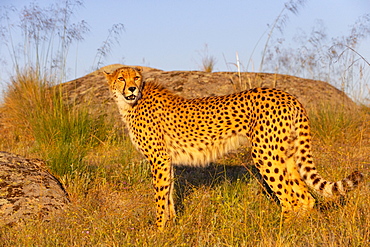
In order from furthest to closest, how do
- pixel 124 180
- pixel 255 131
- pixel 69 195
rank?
pixel 124 180 → pixel 69 195 → pixel 255 131

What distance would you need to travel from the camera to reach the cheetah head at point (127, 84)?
358 centimetres

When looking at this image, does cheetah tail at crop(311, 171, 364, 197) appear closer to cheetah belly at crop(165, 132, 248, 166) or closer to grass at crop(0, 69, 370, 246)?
grass at crop(0, 69, 370, 246)

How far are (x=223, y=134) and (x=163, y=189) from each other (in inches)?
26.4

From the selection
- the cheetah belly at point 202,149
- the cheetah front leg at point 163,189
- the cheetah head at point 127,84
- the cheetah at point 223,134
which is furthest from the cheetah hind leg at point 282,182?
the cheetah head at point 127,84

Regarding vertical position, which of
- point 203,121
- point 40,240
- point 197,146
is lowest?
point 40,240

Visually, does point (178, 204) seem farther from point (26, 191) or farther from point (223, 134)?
point (26, 191)

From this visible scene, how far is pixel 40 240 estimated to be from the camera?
284 cm

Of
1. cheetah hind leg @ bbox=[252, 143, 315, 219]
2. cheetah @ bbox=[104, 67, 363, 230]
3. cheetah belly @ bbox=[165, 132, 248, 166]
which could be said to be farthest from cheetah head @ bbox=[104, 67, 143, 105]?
cheetah hind leg @ bbox=[252, 143, 315, 219]

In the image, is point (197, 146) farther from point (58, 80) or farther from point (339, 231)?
point (58, 80)

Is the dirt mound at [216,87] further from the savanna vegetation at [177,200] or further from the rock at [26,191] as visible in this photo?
the rock at [26,191]

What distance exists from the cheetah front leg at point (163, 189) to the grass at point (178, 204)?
10 cm

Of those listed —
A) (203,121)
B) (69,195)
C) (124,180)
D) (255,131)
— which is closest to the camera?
(255,131)

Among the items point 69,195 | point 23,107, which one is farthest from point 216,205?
point 23,107

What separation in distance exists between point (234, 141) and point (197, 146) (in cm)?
33
